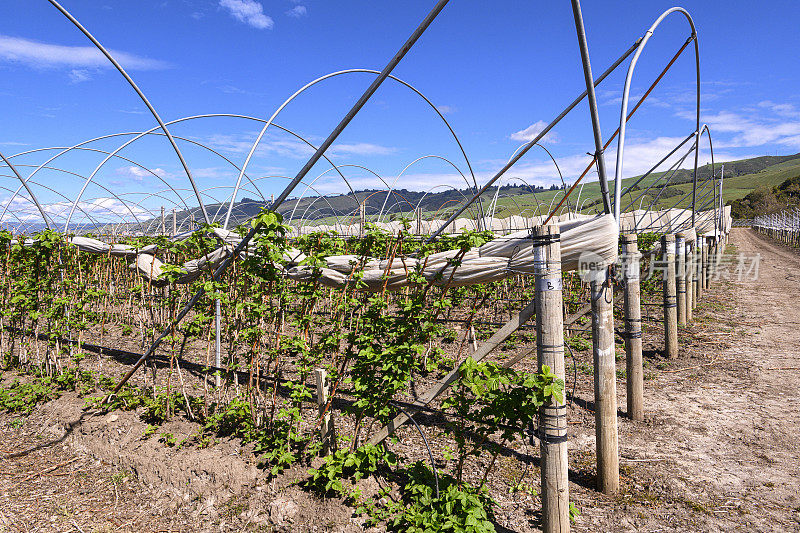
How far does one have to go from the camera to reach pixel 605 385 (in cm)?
330

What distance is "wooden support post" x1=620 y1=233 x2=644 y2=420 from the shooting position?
4.08 meters

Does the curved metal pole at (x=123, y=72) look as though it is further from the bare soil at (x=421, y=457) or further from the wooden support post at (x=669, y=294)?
the wooden support post at (x=669, y=294)

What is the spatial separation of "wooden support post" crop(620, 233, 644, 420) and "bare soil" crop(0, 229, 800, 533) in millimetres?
530

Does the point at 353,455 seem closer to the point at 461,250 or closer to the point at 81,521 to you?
the point at 461,250

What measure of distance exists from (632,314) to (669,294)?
2.64m

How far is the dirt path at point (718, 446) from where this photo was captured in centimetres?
314

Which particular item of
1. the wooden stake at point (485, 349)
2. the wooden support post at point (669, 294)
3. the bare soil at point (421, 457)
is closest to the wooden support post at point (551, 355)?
the wooden stake at point (485, 349)

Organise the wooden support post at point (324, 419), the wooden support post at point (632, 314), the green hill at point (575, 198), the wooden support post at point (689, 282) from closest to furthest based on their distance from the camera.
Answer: the wooden support post at point (324, 419) → the wooden support post at point (632, 314) → the wooden support post at point (689, 282) → the green hill at point (575, 198)

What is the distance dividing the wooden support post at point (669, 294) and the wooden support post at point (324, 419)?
527 centimetres

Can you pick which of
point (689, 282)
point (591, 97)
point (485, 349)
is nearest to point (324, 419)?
point (485, 349)

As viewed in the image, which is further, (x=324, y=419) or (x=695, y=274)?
(x=695, y=274)

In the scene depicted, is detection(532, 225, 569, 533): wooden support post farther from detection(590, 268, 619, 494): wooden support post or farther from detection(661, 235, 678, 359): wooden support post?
detection(661, 235, 678, 359): wooden support post

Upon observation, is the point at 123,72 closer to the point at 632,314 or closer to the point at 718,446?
the point at 632,314

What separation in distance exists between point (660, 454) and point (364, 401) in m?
3.07
